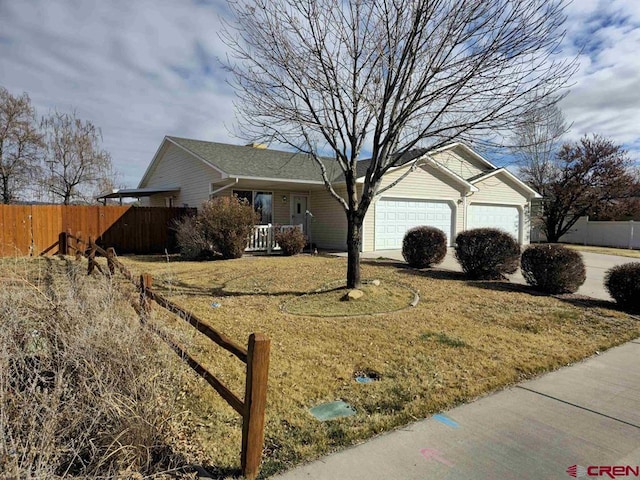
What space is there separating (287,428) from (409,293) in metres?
5.53

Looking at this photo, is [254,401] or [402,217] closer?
[254,401]

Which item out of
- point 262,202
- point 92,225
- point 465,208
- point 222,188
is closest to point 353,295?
point 222,188

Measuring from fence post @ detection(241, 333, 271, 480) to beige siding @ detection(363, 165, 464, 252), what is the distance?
1324 centimetres

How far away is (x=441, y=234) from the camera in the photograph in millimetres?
11516

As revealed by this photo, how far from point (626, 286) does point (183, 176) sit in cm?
1650

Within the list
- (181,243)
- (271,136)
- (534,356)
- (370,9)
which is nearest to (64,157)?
(181,243)

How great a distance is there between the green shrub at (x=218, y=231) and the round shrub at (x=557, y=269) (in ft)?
29.7

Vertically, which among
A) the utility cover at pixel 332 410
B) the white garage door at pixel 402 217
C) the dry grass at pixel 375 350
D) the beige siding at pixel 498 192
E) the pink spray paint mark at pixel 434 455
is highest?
the beige siding at pixel 498 192

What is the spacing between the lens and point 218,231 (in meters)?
13.3

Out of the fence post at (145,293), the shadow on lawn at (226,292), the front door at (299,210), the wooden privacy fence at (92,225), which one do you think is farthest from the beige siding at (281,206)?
the fence post at (145,293)

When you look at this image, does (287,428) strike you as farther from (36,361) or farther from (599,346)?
(599,346)

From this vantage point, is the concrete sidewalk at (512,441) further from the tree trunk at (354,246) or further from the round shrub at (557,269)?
the round shrub at (557,269)

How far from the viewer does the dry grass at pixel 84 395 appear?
94.0 inches

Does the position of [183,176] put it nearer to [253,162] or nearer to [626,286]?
[253,162]
